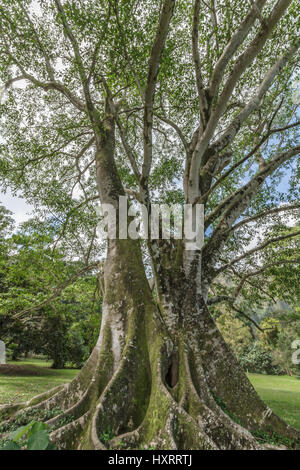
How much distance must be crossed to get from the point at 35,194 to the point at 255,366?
28.8 m

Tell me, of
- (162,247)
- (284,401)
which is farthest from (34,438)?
(284,401)

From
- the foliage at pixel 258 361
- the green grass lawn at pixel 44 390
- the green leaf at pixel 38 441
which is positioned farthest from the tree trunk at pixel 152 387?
the foliage at pixel 258 361

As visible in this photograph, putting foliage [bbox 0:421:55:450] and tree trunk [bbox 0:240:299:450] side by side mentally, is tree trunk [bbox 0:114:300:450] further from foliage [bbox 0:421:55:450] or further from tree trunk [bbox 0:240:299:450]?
foliage [bbox 0:421:55:450]

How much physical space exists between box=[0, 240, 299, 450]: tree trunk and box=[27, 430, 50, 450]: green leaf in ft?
2.21

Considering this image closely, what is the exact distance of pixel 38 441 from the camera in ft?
7.18

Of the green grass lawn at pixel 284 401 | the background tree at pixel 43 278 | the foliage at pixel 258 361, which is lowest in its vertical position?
the foliage at pixel 258 361

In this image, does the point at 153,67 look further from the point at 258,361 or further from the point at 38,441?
the point at 258,361

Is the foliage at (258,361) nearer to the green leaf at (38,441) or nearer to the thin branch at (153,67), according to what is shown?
the thin branch at (153,67)

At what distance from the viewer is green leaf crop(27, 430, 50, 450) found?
216 centimetres

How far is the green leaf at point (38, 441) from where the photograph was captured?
2.16m

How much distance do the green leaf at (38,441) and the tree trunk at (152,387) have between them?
67cm

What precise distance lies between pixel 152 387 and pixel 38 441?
1683mm
